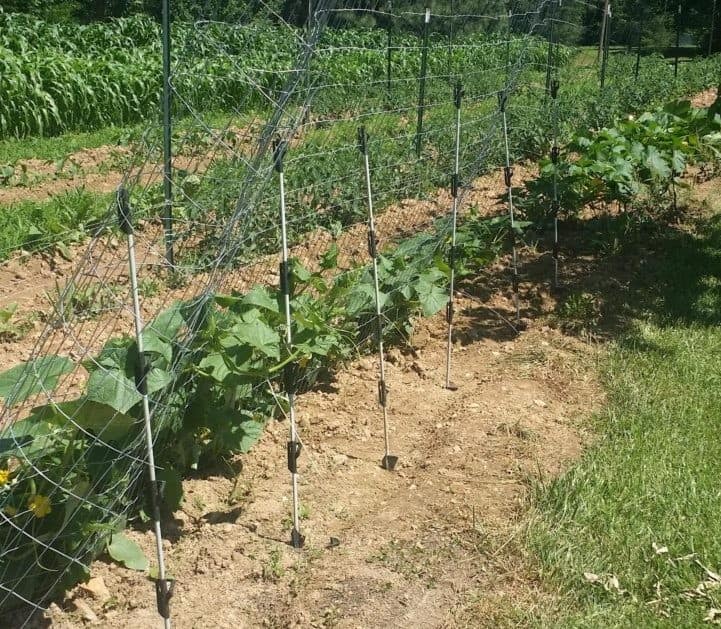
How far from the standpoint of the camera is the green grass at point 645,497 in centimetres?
313

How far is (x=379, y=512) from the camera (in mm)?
3611

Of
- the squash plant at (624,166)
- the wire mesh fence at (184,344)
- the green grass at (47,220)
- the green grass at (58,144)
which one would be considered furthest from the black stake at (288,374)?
the green grass at (58,144)

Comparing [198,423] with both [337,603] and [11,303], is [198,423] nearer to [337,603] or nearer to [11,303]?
[337,603]

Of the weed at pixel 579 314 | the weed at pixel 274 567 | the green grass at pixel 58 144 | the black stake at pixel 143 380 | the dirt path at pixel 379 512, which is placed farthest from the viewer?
the green grass at pixel 58 144

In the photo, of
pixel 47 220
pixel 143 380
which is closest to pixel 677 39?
pixel 47 220

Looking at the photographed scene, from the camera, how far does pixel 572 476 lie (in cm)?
377

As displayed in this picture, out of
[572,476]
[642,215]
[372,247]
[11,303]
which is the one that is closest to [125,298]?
[11,303]

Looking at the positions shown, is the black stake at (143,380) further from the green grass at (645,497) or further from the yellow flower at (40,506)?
the green grass at (645,497)

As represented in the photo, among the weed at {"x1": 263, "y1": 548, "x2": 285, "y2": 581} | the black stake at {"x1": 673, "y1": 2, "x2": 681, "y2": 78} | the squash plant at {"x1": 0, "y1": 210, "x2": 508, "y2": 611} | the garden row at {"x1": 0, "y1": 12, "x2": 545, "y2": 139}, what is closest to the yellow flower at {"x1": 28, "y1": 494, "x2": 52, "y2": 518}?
the squash plant at {"x1": 0, "y1": 210, "x2": 508, "y2": 611}

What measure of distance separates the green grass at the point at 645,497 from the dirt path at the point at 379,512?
0.52 feet

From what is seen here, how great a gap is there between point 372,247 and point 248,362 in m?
0.98

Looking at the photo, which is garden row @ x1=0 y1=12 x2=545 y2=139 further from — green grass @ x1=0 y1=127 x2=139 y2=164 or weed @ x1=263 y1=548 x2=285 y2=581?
weed @ x1=263 y1=548 x2=285 y2=581

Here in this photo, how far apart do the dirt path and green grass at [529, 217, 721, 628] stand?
159 mm

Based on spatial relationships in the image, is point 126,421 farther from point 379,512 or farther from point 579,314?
point 579,314
